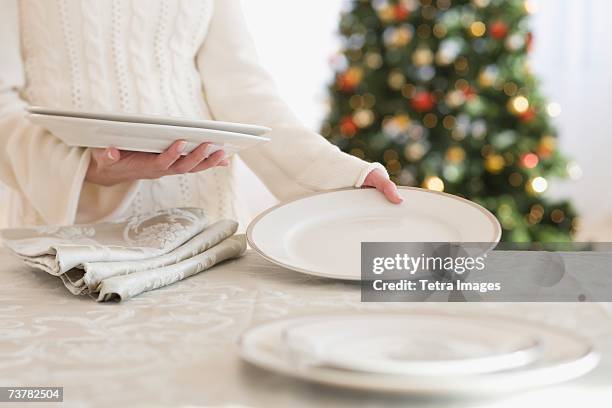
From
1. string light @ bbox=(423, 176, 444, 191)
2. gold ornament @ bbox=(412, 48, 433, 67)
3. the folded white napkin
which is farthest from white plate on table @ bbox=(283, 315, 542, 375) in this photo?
gold ornament @ bbox=(412, 48, 433, 67)

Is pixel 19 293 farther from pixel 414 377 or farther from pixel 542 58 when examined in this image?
pixel 542 58

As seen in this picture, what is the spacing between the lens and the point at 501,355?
507 millimetres

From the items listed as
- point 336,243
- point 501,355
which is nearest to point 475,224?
point 336,243

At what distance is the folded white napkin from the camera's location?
2.80 ft

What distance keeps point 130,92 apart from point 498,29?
7.38 feet

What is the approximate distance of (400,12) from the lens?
3.40m

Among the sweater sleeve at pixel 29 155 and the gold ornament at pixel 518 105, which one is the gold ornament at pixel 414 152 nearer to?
the gold ornament at pixel 518 105

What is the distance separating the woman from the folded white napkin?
0.26 m

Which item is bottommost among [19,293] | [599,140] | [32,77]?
[599,140]

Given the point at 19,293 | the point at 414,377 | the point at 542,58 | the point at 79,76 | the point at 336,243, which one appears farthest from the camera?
the point at 542,58

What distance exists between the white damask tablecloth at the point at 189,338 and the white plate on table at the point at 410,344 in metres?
0.03

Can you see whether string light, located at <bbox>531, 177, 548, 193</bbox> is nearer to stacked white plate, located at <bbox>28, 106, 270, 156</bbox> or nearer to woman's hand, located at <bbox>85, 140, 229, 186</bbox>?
woman's hand, located at <bbox>85, 140, 229, 186</bbox>

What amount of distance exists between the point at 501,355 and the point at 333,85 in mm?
3149

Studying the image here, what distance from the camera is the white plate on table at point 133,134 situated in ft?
3.05
